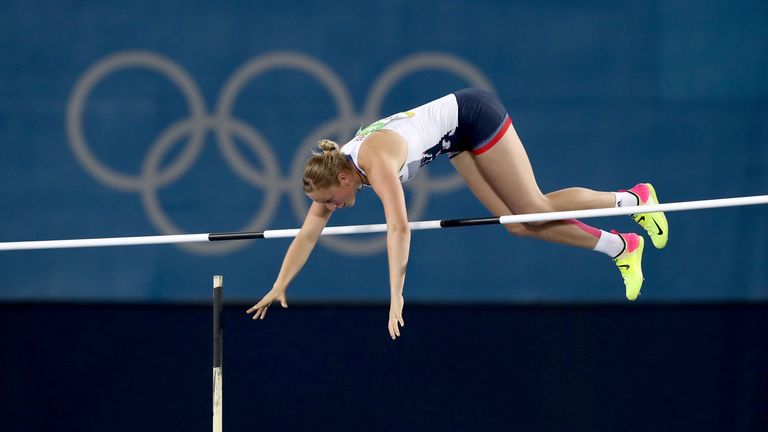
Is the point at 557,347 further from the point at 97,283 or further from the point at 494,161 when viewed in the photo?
the point at 97,283

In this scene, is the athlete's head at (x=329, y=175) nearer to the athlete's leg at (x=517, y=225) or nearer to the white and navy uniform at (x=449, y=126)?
the white and navy uniform at (x=449, y=126)

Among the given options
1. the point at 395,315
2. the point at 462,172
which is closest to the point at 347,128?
the point at 462,172

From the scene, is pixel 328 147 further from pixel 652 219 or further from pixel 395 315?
pixel 652 219

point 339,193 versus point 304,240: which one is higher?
point 339,193

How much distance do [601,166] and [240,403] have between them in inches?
106

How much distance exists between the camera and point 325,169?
13.0ft

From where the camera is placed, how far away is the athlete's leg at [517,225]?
173 inches

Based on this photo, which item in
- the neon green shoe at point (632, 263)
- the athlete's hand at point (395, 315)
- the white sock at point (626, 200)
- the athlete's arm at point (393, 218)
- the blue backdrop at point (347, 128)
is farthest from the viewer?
the blue backdrop at point (347, 128)

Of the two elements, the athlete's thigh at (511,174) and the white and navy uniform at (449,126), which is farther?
the athlete's thigh at (511,174)

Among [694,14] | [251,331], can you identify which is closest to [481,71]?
A: [694,14]

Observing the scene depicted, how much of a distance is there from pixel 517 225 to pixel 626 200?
1.75 ft

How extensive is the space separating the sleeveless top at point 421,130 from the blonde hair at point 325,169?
53mm

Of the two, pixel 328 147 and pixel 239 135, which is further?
pixel 239 135

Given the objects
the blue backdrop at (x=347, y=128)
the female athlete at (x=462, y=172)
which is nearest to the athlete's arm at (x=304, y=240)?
the female athlete at (x=462, y=172)
